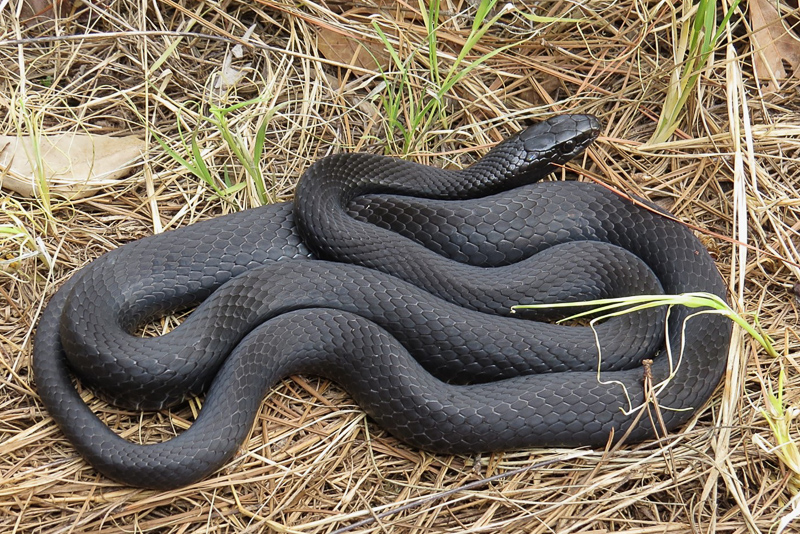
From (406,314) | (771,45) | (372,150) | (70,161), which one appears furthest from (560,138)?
(70,161)

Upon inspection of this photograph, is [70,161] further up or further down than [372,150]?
further down

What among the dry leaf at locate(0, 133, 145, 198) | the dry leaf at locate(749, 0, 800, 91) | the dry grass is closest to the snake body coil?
the dry grass

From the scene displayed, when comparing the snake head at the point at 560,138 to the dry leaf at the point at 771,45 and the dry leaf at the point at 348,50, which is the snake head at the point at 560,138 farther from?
the dry leaf at the point at 771,45

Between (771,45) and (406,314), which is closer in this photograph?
(406,314)

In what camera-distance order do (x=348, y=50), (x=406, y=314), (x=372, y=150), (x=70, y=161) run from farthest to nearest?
1. (x=348, y=50)
2. (x=372, y=150)
3. (x=70, y=161)
4. (x=406, y=314)

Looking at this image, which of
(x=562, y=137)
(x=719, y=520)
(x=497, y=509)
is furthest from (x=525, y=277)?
(x=719, y=520)

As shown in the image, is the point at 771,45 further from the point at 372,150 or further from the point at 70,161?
the point at 70,161

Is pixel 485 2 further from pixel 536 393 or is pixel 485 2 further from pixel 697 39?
pixel 536 393
